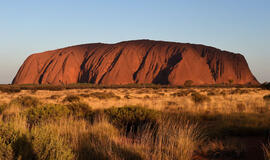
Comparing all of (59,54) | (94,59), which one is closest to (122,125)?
(94,59)

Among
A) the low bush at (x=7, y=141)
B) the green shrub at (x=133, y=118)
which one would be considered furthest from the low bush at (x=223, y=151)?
the low bush at (x=7, y=141)

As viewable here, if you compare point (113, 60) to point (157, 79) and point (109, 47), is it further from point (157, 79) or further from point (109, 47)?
point (157, 79)

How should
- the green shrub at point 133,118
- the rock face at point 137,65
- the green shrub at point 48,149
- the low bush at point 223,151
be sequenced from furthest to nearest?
the rock face at point 137,65, the green shrub at point 133,118, the low bush at point 223,151, the green shrub at point 48,149

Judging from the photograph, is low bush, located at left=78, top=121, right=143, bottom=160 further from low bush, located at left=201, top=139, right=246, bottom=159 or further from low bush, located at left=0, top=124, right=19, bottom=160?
low bush, located at left=201, top=139, right=246, bottom=159

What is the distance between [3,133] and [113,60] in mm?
78871

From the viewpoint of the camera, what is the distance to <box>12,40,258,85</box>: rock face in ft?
247

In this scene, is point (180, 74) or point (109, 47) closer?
point (180, 74)

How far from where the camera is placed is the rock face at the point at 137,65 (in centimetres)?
7525

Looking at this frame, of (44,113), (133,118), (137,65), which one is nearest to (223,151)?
(133,118)

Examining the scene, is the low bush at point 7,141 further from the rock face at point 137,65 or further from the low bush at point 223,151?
the rock face at point 137,65

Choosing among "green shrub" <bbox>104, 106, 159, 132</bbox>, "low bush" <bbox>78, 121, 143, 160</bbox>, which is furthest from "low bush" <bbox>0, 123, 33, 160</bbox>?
"green shrub" <bbox>104, 106, 159, 132</bbox>

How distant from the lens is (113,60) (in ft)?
268

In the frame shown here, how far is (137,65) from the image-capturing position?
80.9 metres

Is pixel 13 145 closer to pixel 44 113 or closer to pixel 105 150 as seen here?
pixel 105 150
